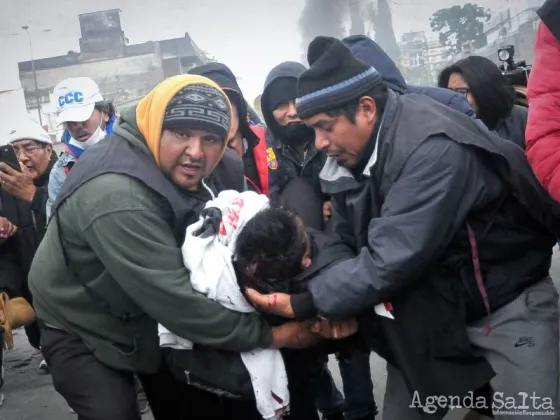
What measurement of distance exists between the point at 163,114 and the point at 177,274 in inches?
20.6

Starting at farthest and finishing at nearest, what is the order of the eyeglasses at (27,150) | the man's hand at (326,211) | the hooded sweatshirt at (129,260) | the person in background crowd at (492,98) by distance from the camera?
the eyeglasses at (27,150), the person in background crowd at (492,98), the man's hand at (326,211), the hooded sweatshirt at (129,260)

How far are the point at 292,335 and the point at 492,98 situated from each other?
1855 mm

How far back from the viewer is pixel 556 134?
1.57 m

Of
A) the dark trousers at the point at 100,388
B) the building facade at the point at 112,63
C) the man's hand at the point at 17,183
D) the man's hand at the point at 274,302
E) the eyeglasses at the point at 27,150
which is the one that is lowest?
the dark trousers at the point at 100,388

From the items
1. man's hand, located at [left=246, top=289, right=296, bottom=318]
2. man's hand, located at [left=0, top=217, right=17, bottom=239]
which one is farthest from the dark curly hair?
man's hand, located at [left=0, top=217, right=17, bottom=239]

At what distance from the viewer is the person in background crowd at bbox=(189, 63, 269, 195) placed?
2.57 meters

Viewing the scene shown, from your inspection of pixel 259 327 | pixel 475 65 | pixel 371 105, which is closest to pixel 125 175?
pixel 259 327

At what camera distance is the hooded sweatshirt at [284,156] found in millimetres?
2381

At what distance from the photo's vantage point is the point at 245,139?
2.68m

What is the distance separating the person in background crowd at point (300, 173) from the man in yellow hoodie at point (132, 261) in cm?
52

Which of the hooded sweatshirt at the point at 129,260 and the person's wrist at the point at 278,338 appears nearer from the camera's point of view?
the hooded sweatshirt at the point at 129,260

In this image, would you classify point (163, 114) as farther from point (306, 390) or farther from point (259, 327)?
point (306, 390)

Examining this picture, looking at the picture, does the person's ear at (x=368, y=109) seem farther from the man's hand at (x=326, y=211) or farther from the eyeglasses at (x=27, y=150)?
the eyeglasses at (x=27, y=150)

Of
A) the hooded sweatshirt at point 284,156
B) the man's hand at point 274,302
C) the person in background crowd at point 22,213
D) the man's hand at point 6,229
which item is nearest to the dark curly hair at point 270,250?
the man's hand at point 274,302
